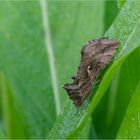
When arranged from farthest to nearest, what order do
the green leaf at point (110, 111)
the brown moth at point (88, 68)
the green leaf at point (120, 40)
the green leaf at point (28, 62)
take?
the green leaf at point (110, 111)
the green leaf at point (28, 62)
the brown moth at point (88, 68)
the green leaf at point (120, 40)

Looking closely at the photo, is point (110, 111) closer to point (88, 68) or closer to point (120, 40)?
point (88, 68)

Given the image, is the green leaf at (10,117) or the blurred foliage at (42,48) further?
the green leaf at (10,117)

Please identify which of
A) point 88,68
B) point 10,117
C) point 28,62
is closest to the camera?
point 88,68

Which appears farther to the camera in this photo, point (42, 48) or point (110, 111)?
point (110, 111)

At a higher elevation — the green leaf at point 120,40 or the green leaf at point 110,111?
the green leaf at point 120,40

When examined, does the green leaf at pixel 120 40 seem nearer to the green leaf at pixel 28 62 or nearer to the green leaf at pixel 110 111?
the green leaf at pixel 28 62

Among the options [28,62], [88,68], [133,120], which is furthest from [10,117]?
[133,120]

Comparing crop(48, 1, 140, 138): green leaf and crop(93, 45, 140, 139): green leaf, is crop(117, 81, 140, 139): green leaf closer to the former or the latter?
crop(48, 1, 140, 138): green leaf

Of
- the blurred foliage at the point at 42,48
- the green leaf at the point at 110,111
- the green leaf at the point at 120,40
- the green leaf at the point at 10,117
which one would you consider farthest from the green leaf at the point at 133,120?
the green leaf at the point at 10,117
